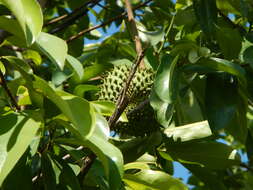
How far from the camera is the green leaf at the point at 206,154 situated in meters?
1.69

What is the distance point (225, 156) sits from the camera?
1706 mm

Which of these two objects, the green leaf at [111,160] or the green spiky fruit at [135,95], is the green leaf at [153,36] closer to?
the green spiky fruit at [135,95]

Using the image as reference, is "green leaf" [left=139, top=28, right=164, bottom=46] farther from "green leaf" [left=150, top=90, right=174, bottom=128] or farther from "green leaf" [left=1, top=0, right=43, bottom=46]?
"green leaf" [left=1, top=0, right=43, bottom=46]

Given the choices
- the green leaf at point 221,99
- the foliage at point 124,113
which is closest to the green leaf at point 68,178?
the foliage at point 124,113

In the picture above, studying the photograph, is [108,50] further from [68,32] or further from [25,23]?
[25,23]

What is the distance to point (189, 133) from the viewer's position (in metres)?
1.76

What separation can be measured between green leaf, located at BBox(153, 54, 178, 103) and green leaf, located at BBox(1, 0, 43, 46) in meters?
0.43

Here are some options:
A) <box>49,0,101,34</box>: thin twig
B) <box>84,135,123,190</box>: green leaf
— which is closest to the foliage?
<box>84,135,123,190</box>: green leaf

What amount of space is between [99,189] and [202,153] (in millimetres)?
370

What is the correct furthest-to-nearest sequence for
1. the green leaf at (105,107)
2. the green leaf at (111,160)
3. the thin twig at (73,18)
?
the thin twig at (73,18)
the green leaf at (105,107)
the green leaf at (111,160)

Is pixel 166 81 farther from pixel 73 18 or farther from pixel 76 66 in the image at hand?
pixel 73 18

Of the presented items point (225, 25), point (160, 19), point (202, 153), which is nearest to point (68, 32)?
point (160, 19)

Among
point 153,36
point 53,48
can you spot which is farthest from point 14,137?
point 153,36

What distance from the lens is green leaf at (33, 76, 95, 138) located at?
1.06 m
